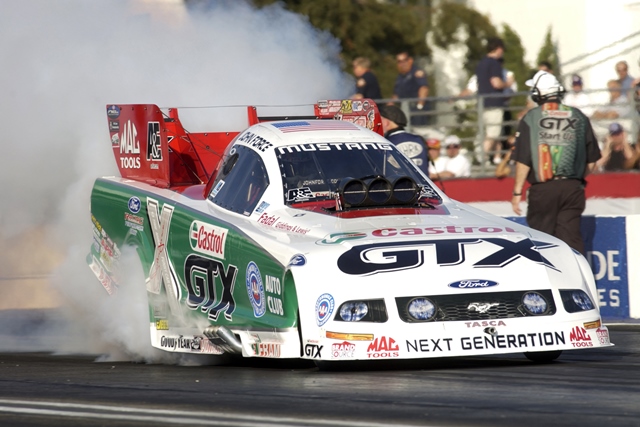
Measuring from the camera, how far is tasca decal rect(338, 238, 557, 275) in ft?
23.6

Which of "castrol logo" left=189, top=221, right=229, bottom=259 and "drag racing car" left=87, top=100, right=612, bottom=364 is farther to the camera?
"castrol logo" left=189, top=221, right=229, bottom=259

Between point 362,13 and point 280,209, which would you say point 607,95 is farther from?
point 280,209

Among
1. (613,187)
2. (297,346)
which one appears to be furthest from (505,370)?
(613,187)

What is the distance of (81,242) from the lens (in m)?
11.0

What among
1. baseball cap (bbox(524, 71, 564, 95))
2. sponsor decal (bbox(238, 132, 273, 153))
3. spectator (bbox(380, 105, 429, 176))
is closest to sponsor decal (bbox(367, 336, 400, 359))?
sponsor decal (bbox(238, 132, 273, 153))

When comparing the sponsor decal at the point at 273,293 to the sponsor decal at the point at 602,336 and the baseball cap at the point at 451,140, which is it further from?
the baseball cap at the point at 451,140

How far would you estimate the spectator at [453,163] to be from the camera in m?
17.3

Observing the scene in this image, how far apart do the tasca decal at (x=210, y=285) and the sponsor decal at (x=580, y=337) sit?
2004mm

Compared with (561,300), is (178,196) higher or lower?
higher

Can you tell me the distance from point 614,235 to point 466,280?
4593 millimetres

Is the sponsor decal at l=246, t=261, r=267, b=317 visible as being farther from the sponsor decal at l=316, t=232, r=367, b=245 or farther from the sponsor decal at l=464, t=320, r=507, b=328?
the sponsor decal at l=464, t=320, r=507, b=328

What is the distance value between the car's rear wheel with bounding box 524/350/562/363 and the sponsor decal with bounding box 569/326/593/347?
45cm

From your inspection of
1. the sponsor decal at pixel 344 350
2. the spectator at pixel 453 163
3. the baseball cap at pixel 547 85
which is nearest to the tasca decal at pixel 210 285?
the sponsor decal at pixel 344 350

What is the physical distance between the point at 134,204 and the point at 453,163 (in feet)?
27.5
